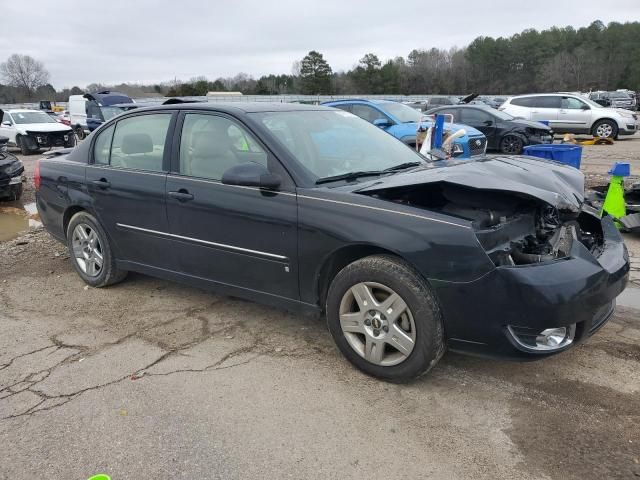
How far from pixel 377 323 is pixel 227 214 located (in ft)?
4.41

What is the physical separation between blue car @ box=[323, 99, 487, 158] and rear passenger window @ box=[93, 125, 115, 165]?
7.01 metres

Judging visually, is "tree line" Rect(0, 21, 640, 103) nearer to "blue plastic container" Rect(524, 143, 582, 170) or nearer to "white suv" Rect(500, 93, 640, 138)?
"white suv" Rect(500, 93, 640, 138)

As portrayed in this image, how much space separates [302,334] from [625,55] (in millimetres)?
84719

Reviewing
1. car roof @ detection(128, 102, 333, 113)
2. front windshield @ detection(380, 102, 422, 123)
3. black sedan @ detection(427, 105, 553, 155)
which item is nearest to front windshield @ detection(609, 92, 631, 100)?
black sedan @ detection(427, 105, 553, 155)

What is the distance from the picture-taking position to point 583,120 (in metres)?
18.1

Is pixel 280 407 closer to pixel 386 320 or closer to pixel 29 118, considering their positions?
pixel 386 320

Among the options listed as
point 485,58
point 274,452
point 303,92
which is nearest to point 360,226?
point 274,452

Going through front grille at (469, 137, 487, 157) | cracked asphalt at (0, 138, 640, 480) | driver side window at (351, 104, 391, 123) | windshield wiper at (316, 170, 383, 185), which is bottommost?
cracked asphalt at (0, 138, 640, 480)

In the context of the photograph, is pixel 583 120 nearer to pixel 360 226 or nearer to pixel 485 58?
pixel 360 226

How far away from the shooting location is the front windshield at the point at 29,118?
19505 mm

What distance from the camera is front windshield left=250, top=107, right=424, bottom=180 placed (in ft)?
12.6

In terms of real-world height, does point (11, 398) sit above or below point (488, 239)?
below

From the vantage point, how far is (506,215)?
3.24 metres

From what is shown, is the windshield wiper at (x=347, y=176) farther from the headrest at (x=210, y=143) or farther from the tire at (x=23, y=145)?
the tire at (x=23, y=145)
